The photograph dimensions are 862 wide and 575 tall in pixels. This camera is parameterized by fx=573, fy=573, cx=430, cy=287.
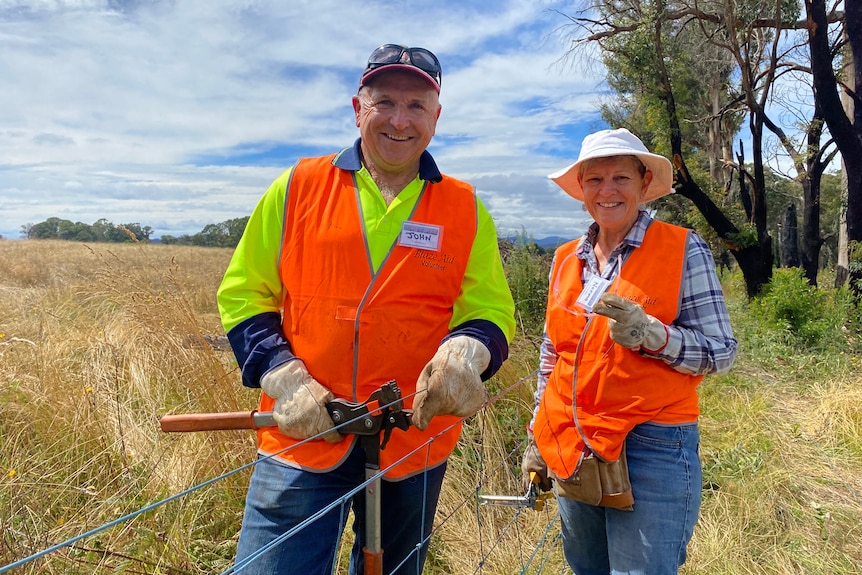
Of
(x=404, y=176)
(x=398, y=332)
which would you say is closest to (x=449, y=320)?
(x=398, y=332)

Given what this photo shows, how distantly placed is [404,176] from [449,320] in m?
0.52

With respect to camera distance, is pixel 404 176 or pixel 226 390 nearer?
pixel 404 176

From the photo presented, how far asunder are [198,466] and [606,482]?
2.35 meters

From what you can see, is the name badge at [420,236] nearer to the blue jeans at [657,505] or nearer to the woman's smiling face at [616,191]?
the woman's smiling face at [616,191]

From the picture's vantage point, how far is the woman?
176 cm

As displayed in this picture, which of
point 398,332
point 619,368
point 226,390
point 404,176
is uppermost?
point 404,176

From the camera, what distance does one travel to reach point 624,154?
77.5 inches

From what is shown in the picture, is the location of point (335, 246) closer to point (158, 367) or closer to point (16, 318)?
point (158, 367)

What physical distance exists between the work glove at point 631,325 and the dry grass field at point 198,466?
1532 mm

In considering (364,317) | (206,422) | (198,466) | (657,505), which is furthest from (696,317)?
(198,466)

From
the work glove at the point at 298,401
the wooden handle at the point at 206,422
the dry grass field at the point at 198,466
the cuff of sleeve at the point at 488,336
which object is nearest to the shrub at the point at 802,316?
the dry grass field at the point at 198,466

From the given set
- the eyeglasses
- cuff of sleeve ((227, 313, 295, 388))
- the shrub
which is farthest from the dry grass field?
the shrub

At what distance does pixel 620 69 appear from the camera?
11.5 meters

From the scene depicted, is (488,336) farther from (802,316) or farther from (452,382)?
(802,316)
